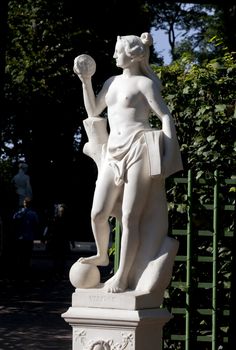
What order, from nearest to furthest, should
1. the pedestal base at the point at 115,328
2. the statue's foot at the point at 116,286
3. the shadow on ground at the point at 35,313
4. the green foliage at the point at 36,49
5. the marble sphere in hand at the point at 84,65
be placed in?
the pedestal base at the point at 115,328 < the statue's foot at the point at 116,286 < the marble sphere in hand at the point at 84,65 < the shadow on ground at the point at 35,313 < the green foliage at the point at 36,49

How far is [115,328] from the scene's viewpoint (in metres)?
7.41

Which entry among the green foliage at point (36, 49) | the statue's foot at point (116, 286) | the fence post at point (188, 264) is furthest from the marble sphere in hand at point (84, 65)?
the green foliage at point (36, 49)

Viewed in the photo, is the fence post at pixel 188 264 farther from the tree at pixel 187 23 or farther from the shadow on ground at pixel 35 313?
the tree at pixel 187 23

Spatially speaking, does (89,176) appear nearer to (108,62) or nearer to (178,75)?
(108,62)

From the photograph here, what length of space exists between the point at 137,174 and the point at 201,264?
2.50 meters

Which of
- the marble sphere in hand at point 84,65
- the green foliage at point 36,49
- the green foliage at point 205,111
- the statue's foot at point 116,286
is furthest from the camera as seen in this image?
the green foliage at point 36,49

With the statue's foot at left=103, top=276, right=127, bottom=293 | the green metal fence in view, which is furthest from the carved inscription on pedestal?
the green metal fence

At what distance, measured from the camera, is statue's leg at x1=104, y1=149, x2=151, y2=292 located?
24.4ft

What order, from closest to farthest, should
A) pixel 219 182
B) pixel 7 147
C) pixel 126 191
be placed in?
1. pixel 126 191
2. pixel 219 182
3. pixel 7 147

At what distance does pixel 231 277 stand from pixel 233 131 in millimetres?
1507

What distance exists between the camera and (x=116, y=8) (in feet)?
110

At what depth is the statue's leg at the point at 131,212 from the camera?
24.4ft

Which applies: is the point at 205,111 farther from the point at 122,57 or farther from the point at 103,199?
the point at 103,199

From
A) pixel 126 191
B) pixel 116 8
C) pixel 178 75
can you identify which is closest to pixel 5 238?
pixel 178 75
